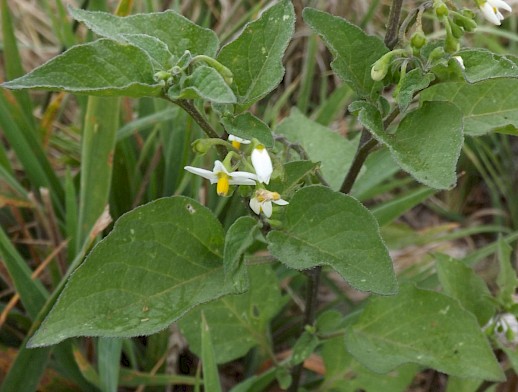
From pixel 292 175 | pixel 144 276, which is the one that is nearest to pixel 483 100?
pixel 292 175

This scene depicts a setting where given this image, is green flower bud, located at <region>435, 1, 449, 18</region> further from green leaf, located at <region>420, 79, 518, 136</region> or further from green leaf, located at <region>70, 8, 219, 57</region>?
green leaf, located at <region>70, 8, 219, 57</region>

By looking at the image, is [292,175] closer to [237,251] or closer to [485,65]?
[237,251]

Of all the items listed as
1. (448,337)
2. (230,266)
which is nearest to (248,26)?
(230,266)

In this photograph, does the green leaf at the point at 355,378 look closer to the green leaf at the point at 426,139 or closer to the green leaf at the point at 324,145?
the green leaf at the point at 324,145

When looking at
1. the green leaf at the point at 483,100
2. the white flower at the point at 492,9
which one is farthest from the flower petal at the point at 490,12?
the green leaf at the point at 483,100

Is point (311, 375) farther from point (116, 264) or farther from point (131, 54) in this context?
point (131, 54)

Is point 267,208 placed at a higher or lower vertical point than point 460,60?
lower
